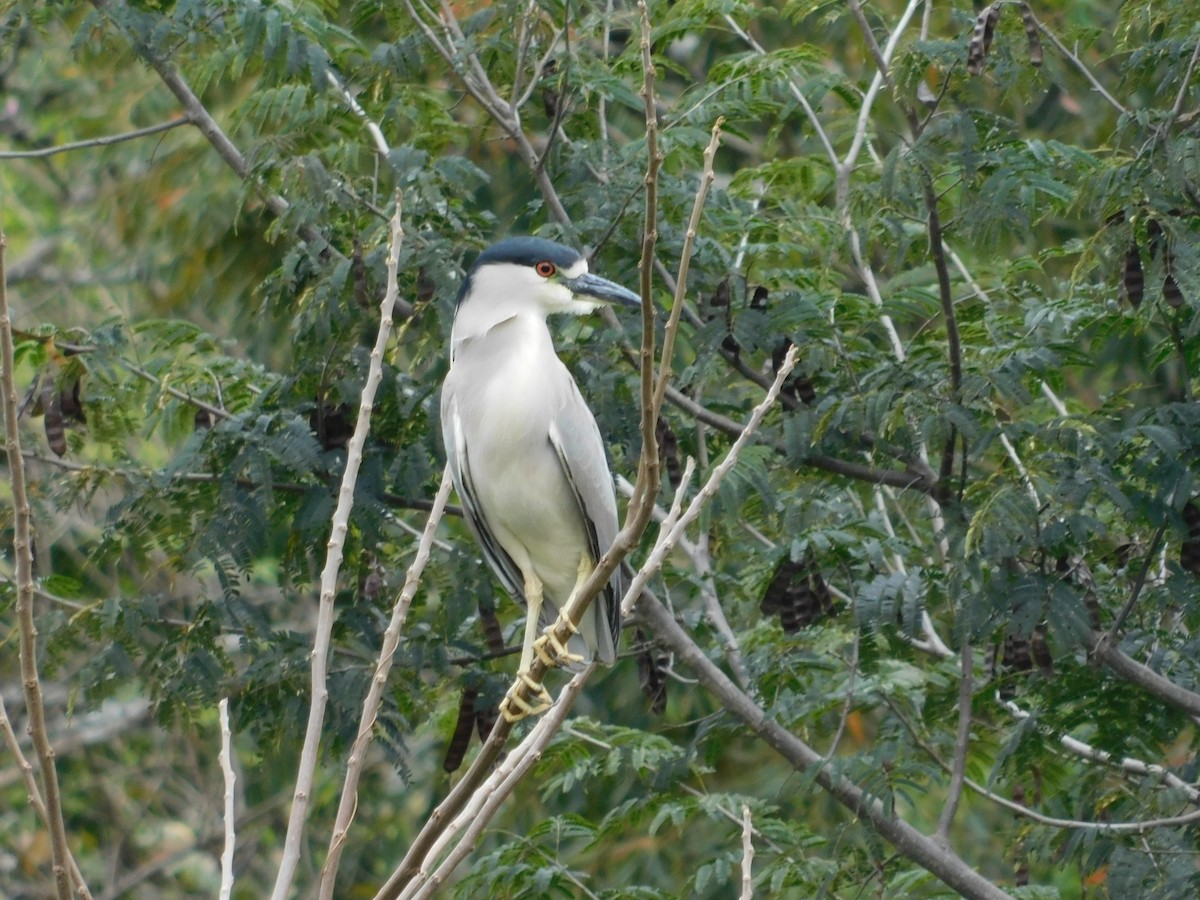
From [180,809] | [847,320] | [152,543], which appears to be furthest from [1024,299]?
[180,809]

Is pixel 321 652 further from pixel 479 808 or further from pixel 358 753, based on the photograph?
pixel 479 808

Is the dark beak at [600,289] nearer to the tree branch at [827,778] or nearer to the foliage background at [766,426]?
the foliage background at [766,426]

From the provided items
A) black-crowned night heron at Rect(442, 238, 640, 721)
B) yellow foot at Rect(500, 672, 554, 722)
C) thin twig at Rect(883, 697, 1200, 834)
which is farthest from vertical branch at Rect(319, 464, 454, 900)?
thin twig at Rect(883, 697, 1200, 834)

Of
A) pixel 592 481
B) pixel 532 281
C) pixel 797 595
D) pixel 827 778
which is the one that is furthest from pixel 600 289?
pixel 827 778

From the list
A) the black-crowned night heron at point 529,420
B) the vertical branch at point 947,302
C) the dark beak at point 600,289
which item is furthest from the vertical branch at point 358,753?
the vertical branch at point 947,302

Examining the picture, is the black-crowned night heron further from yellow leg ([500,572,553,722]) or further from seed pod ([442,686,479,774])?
seed pod ([442,686,479,774])

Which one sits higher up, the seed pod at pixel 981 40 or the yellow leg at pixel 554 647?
the seed pod at pixel 981 40

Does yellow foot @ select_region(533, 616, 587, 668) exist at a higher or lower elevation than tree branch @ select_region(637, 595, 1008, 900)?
higher

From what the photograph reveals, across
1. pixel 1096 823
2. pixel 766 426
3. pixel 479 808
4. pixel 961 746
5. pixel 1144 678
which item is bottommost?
pixel 1096 823

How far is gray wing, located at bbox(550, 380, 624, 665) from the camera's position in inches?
143

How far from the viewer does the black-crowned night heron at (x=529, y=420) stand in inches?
142

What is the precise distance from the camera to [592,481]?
3.68m

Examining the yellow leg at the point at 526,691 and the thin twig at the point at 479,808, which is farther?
the yellow leg at the point at 526,691

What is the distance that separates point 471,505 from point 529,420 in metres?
0.35
